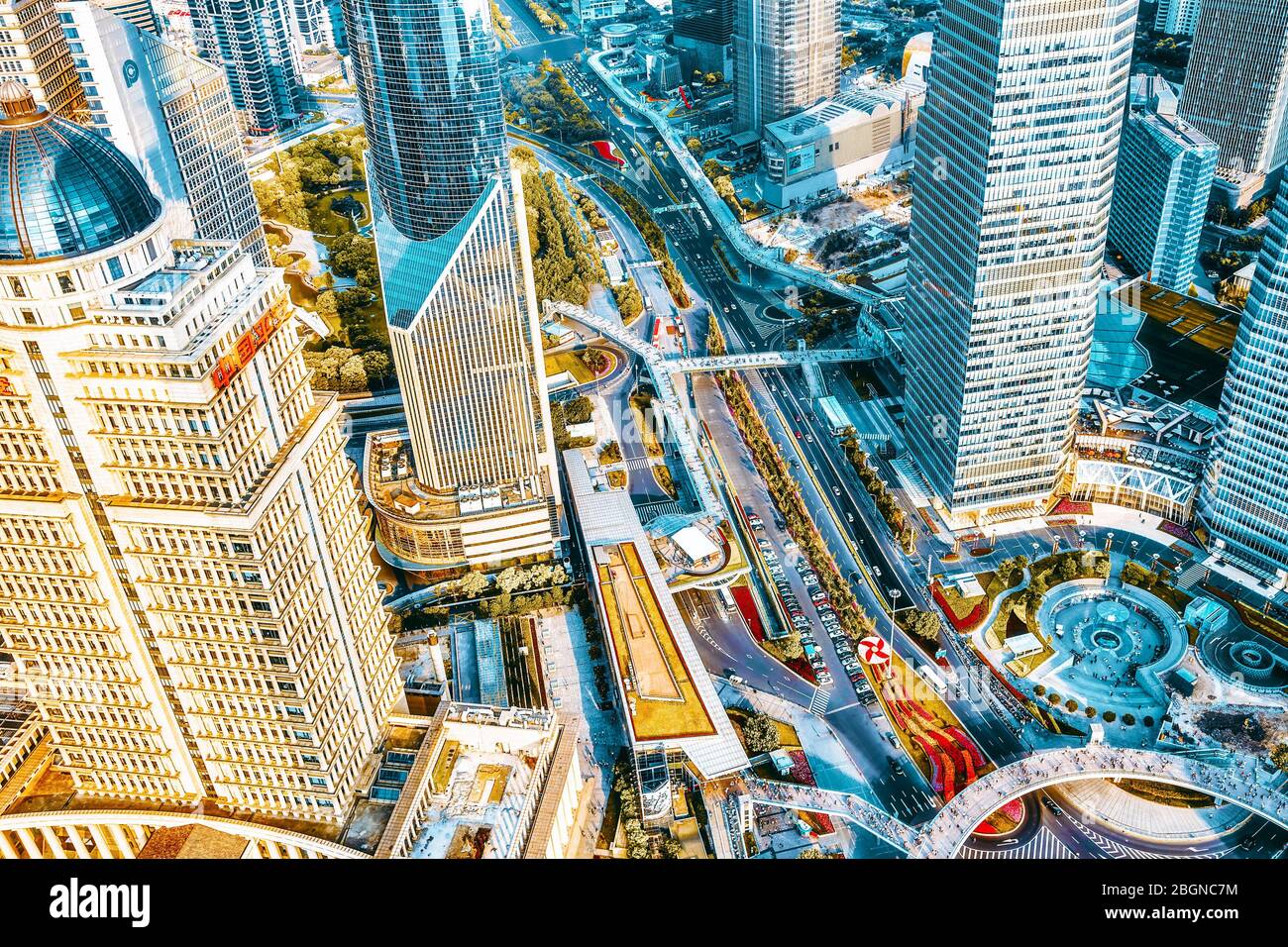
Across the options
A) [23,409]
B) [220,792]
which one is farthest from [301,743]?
[23,409]

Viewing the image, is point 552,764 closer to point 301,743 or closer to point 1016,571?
point 301,743

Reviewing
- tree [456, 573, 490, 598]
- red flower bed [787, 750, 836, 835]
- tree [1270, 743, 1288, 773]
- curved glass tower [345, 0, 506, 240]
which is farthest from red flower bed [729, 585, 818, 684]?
curved glass tower [345, 0, 506, 240]

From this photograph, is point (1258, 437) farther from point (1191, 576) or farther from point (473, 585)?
point (473, 585)

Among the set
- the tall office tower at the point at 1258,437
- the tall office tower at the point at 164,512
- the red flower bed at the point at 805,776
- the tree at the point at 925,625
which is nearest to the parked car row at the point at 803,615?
the tree at the point at 925,625

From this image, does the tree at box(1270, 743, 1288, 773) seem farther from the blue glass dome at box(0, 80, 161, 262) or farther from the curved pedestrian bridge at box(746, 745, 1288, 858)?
the blue glass dome at box(0, 80, 161, 262)

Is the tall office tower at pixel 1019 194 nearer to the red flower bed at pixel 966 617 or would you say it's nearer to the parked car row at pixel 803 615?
the red flower bed at pixel 966 617

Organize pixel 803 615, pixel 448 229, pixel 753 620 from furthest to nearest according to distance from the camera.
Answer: pixel 753 620 < pixel 803 615 < pixel 448 229

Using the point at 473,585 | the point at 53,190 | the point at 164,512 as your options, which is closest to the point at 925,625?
the point at 473,585
